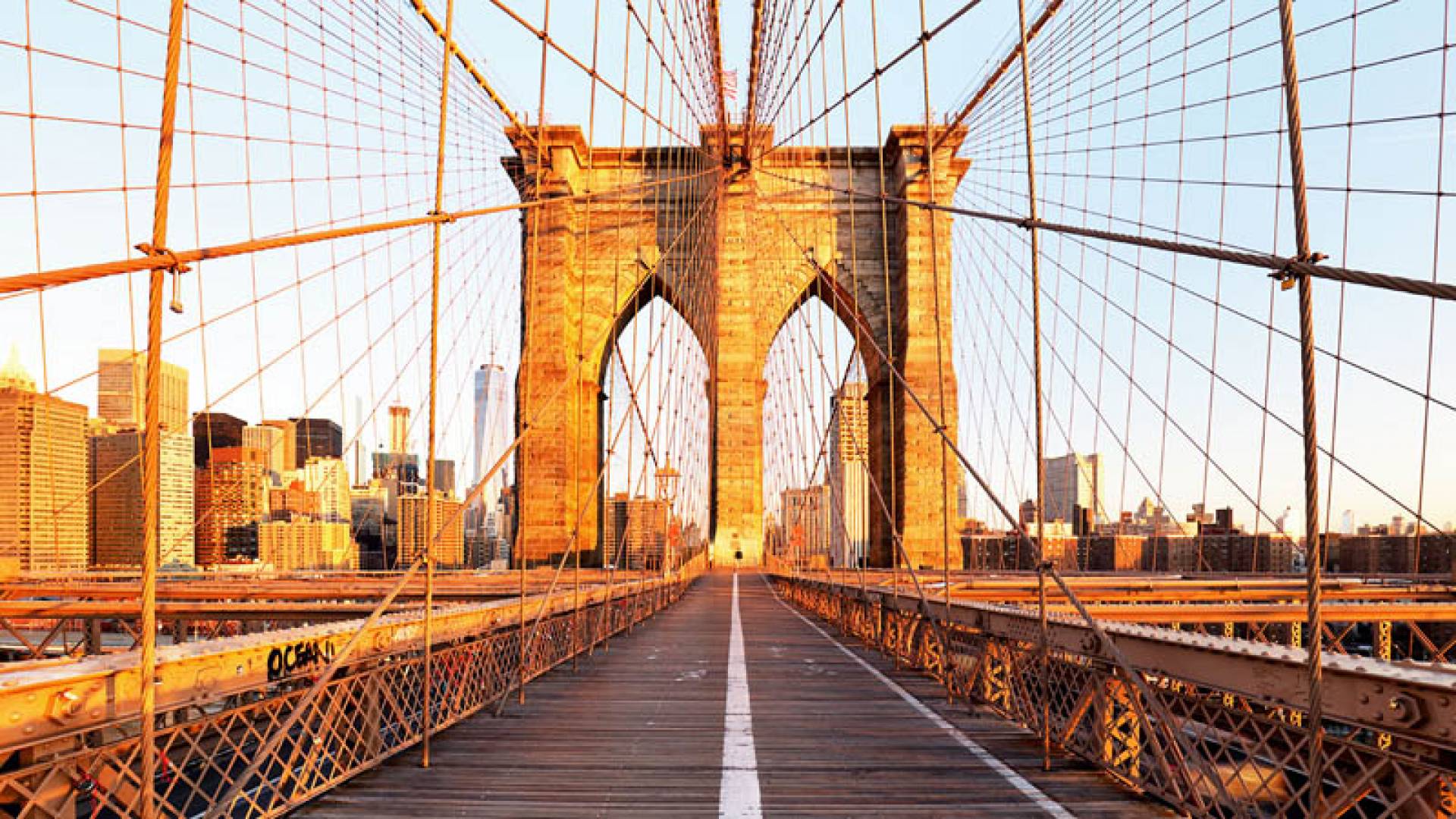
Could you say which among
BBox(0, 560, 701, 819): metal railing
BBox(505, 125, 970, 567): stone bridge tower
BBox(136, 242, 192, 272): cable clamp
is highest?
BBox(505, 125, 970, 567): stone bridge tower

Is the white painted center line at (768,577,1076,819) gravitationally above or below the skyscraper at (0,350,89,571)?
below

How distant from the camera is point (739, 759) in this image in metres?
4.80

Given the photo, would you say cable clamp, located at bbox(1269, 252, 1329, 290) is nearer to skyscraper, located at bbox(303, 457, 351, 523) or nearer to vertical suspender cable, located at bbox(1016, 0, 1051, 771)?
vertical suspender cable, located at bbox(1016, 0, 1051, 771)

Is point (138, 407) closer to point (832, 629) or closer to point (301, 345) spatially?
point (301, 345)

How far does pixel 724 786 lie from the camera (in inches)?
166

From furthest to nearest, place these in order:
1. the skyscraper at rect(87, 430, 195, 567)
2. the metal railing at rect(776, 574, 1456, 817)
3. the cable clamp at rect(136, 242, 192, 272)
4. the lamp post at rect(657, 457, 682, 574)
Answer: the lamp post at rect(657, 457, 682, 574) < the skyscraper at rect(87, 430, 195, 567) < the cable clamp at rect(136, 242, 192, 272) < the metal railing at rect(776, 574, 1456, 817)

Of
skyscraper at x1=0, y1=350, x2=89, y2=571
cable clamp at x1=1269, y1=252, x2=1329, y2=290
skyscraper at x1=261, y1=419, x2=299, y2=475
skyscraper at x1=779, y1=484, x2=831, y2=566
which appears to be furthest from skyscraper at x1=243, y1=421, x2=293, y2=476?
cable clamp at x1=1269, y1=252, x2=1329, y2=290

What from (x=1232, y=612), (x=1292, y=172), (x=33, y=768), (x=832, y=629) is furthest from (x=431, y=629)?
(x=832, y=629)

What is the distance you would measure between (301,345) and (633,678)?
26.7ft

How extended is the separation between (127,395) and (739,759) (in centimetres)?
940

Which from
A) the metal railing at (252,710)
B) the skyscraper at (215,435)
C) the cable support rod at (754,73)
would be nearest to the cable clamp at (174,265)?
the metal railing at (252,710)

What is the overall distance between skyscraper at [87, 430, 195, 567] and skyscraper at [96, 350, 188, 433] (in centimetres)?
31

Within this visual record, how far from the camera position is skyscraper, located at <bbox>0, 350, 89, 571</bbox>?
10195 millimetres

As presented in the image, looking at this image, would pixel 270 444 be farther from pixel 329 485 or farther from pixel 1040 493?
pixel 1040 493
